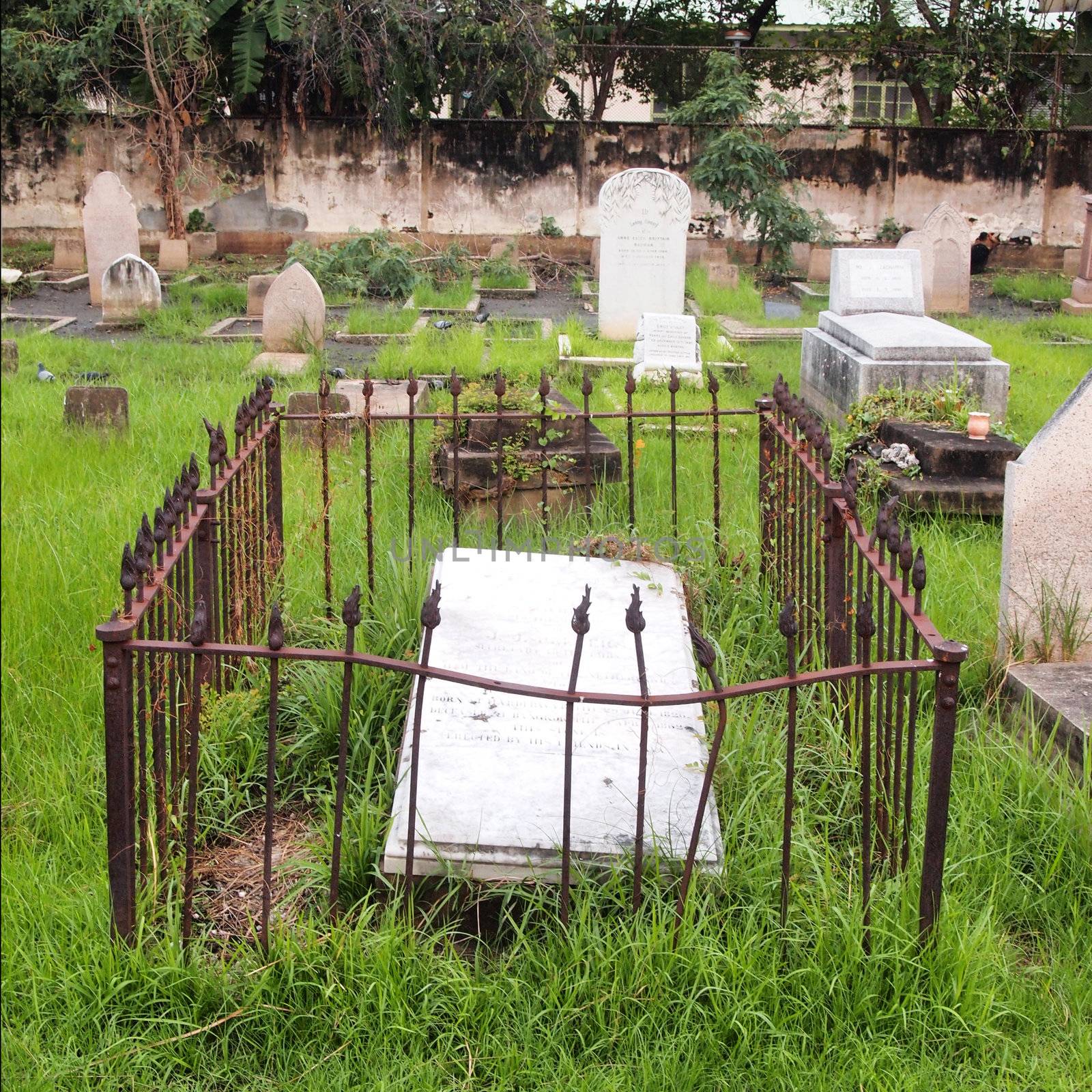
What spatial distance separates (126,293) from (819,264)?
8.80m

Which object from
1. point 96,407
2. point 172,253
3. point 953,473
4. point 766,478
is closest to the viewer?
point 766,478

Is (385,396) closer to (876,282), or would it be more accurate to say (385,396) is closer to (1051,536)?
(876,282)

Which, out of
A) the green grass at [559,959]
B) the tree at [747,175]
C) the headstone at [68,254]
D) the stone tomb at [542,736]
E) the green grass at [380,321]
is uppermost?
the tree at [747,175]

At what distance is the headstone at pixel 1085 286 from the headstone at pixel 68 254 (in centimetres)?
1183

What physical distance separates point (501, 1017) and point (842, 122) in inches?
710

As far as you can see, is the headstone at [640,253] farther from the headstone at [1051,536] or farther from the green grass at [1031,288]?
the headstone at [1051,536]

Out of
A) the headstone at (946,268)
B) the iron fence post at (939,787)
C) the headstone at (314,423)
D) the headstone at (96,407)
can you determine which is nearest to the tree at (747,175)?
the headstone at (946,268)

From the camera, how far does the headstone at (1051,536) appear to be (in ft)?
13.1

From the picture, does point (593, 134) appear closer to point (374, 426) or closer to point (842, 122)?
point (842, 122)

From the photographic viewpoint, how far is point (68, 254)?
15766 mm

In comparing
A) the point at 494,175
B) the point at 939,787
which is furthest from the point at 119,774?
the point at 494,175

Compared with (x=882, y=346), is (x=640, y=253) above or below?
above

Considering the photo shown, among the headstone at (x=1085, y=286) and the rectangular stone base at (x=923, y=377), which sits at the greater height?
the headstone at (x=1085, y=286)

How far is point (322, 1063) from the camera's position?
2320mm
